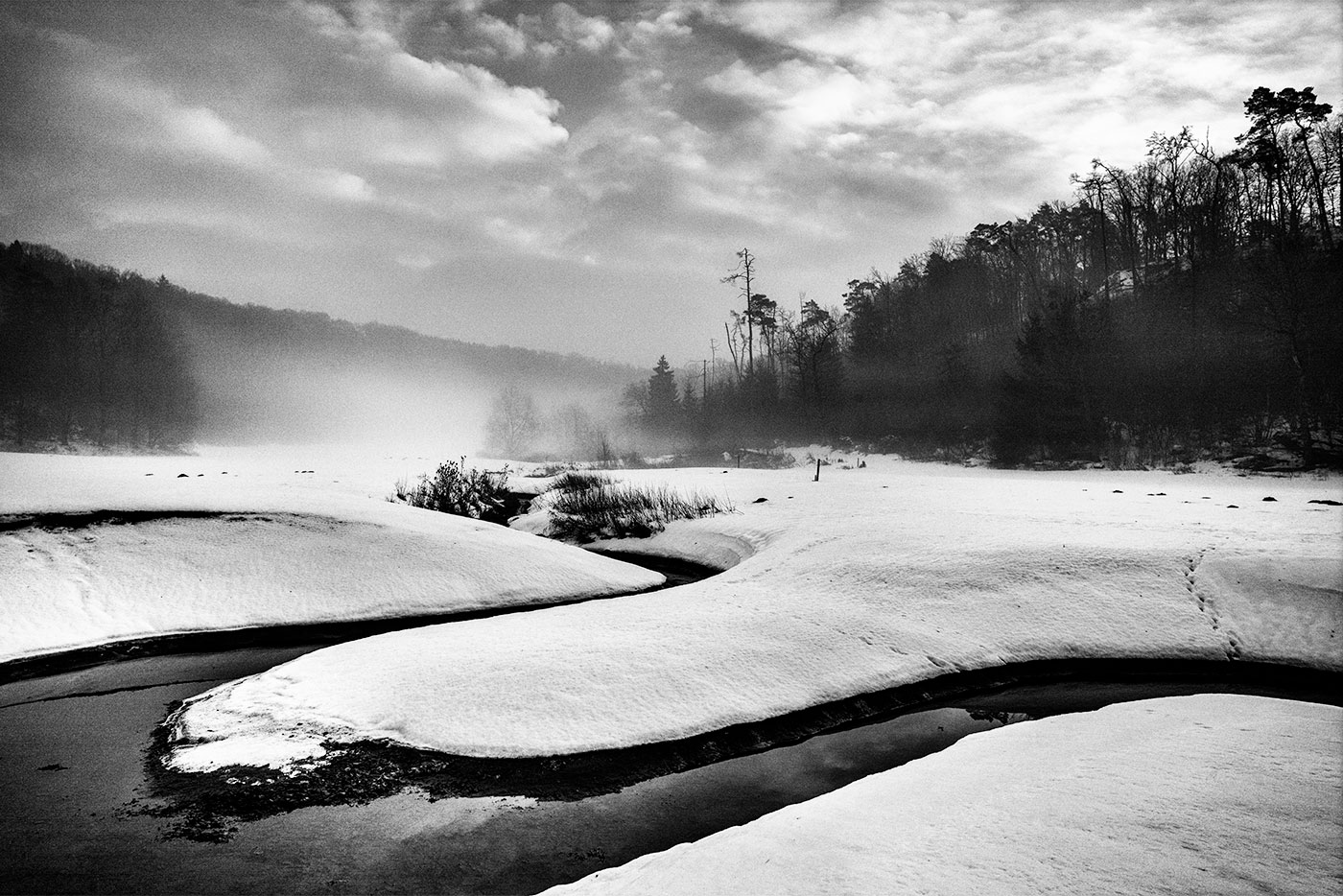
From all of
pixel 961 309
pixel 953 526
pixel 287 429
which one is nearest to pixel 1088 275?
pixel 961 309

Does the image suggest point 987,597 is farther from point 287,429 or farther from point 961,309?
point 287,429

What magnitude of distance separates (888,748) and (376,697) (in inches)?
196

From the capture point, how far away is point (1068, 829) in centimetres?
366

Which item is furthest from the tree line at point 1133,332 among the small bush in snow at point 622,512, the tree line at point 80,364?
the tree line at point 80,364

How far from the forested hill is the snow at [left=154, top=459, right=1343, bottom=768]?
60011 millimetres

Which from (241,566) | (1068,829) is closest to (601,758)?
(1068,829)

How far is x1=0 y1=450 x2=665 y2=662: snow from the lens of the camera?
955 cm

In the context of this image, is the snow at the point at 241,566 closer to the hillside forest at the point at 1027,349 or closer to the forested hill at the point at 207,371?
the hillside forest at the point at 1027,349

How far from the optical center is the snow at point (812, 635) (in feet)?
20.5

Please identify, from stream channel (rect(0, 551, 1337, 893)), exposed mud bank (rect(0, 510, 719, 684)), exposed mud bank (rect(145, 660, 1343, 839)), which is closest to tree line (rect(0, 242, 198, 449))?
exposed mud bank (rect(0, 510, 719, 684))

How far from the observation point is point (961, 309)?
50.3 metres

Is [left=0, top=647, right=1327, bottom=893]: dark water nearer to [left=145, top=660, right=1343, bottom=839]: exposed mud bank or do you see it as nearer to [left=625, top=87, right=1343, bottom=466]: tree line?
[left=145, top=660, right=1343, bottom=839]: exposed mud bank

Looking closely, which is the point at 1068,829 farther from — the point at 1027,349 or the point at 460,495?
the point at 1027,349

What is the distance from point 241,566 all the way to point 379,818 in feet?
26.6
